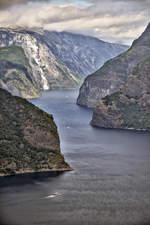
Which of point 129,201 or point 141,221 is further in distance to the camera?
point 129,201

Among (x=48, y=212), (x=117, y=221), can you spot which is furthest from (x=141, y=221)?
(x=48, y=212)

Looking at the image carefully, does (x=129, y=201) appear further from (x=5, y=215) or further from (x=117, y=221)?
(x=5, y=215)

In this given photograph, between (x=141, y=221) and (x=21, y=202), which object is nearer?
(x=141, y=221)

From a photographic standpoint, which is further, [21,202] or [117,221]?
[21,202]

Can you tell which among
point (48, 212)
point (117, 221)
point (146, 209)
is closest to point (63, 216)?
point (48, 212)

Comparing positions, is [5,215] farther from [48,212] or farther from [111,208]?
[111,208]

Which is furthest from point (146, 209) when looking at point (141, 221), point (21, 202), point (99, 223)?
point (21, 202)

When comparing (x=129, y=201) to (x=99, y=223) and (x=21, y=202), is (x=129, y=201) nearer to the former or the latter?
(x=99, y=223)
